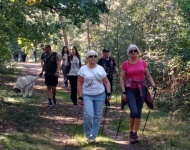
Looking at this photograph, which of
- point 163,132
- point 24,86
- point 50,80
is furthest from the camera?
point 24,86

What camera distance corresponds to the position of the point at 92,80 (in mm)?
7996

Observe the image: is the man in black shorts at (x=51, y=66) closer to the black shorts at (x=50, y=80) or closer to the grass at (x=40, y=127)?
the black shorts at (x=50, y=80)

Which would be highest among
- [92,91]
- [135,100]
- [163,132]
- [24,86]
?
[92,91]

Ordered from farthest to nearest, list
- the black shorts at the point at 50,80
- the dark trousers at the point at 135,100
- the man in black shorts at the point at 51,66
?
the black shorts at the point at 50,80
the man in black shorts at the point at 51,66
the dark trousers at the point at 135,100

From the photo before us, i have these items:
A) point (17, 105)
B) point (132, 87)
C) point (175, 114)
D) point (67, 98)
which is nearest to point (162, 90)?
point (175, 114)

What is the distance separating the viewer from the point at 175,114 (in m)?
11.1

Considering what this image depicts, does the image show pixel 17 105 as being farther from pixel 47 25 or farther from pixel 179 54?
pixel 179 54

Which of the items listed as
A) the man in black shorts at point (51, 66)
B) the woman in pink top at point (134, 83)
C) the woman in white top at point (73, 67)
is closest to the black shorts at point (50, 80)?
the man in black shorts at point (51, 66)

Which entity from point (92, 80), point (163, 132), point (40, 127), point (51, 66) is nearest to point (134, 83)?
point (92, 80)

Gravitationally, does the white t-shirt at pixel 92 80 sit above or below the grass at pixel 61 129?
above

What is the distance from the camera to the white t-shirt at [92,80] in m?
7.99

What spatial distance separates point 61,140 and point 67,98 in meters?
6.66

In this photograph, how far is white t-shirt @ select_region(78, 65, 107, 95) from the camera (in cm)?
799

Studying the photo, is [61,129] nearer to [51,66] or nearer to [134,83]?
[134,83]
